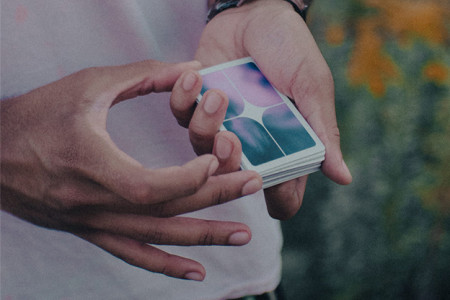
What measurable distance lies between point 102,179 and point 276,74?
1.84 feet

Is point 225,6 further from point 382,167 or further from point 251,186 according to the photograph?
point 382,167

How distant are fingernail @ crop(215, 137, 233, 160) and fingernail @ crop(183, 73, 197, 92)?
155 millimetres

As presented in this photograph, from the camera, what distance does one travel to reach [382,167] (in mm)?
2135

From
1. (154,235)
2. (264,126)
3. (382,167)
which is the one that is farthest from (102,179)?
(382,167)

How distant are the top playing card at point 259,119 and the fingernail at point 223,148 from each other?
7 cm

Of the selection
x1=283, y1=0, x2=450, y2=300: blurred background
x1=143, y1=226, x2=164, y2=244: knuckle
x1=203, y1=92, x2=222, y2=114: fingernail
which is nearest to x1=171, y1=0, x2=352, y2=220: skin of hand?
x1=203, y1=92, x2=222, y2=114: fingernail

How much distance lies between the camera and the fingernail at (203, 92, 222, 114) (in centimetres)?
93

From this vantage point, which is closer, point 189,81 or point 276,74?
point 189,81

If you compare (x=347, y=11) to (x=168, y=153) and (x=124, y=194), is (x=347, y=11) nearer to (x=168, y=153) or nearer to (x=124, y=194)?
(x=168, y=153)

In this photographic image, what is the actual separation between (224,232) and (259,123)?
292 millimetres

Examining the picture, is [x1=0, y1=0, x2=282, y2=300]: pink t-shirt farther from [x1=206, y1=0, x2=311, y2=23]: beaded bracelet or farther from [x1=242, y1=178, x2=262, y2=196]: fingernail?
[x1=242, y1=178, x2=262, y2=196]: fingernail

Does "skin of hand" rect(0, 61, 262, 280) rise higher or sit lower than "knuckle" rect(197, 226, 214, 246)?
higher

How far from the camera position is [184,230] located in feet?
2.99

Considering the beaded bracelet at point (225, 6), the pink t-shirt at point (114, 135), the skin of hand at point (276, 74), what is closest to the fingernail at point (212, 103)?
the skin of hand at point (276, 74)
